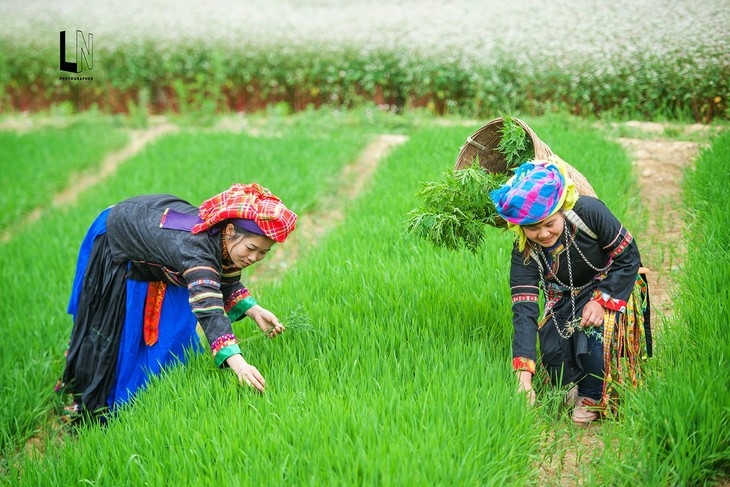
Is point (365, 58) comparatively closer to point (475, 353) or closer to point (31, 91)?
point (31, 91)

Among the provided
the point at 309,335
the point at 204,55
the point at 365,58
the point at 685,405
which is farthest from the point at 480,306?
the point at 204,55

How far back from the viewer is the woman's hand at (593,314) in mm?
2584

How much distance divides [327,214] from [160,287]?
266cm

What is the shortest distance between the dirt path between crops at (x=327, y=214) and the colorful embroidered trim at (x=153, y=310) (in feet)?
4.99

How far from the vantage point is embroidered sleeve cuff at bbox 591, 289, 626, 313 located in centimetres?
256

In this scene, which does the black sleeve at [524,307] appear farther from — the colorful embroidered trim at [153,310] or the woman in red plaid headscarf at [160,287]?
the colorful embroidered trim at [153,310]

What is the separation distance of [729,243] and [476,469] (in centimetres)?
206

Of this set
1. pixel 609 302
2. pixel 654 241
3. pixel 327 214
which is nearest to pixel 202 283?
pixel 609 302

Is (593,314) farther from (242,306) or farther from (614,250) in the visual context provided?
(242,306)

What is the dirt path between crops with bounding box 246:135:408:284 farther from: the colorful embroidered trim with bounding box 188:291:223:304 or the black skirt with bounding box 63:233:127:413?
the colorful embroidered trim with bounding box 188:291:223:304

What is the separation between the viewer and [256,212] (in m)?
2.71

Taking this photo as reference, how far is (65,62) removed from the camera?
1064 cm

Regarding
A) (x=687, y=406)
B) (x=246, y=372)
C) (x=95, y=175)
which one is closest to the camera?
(x=687, y=406)

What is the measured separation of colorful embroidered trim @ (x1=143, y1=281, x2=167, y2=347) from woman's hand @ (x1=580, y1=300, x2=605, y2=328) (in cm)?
190
